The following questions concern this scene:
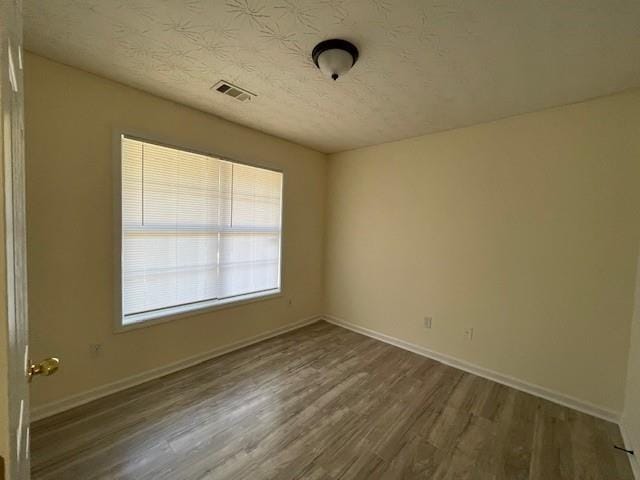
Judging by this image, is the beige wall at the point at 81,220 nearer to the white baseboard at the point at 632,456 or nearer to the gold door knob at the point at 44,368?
the gold door knob at the point at 44,368

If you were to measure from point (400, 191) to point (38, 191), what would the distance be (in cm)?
329

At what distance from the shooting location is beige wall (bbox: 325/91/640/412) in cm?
204

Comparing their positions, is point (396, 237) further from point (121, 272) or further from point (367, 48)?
point (121, 272)

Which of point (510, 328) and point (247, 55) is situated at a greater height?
point (247, 55)

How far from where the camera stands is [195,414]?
1.95 meters

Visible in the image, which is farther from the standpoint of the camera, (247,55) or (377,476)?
(247,55)

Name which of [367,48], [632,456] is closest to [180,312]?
[367,48]

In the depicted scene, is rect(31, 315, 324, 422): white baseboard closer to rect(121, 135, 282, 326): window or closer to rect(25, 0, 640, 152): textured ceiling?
rect(121, 135, 282, 326): window

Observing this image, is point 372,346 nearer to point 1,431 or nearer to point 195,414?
point 195,414

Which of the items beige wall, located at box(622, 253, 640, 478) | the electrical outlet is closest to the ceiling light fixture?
beige wall, located at box(622, 253, 640, 478)

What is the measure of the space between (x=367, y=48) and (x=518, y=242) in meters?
2.13

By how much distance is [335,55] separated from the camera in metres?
1.59

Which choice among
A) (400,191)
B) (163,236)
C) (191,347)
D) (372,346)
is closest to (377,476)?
(372,346)

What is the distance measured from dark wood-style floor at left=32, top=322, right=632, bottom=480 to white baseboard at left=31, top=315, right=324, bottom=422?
0.07 metres
